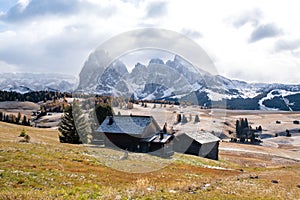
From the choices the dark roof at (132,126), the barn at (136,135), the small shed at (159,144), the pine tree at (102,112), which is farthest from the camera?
the pine tree at (102,112)

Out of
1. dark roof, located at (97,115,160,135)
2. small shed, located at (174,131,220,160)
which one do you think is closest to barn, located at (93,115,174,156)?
dark roof, located at (97,115,160,135)

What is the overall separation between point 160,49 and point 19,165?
15.4 meters

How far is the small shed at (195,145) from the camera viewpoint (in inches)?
2958

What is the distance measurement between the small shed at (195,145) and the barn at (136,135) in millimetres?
9585

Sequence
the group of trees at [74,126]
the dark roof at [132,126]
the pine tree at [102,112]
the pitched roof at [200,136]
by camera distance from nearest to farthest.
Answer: the dark roof at [132,126]
the group of trees at [74,126]
the pitched roof at [200,136]
the pine tree at [102,112]

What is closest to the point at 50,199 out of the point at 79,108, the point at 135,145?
the point at 135,145

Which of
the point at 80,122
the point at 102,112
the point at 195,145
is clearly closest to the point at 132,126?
the point at 80,122

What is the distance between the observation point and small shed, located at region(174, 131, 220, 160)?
75.1 m

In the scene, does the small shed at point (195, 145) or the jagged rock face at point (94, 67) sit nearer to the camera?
the jagged rock face at point (94, 67)

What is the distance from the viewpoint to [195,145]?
76.1m

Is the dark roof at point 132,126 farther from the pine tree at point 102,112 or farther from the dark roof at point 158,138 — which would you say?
the pine tree at point 102,112

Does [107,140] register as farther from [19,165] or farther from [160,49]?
[160,49]

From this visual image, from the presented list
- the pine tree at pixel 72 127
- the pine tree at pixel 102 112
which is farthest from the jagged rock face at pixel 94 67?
the pine tree at pixel 102 112

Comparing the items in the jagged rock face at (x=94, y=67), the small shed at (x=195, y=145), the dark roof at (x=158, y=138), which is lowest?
the small shed at (x=195, y=145)
